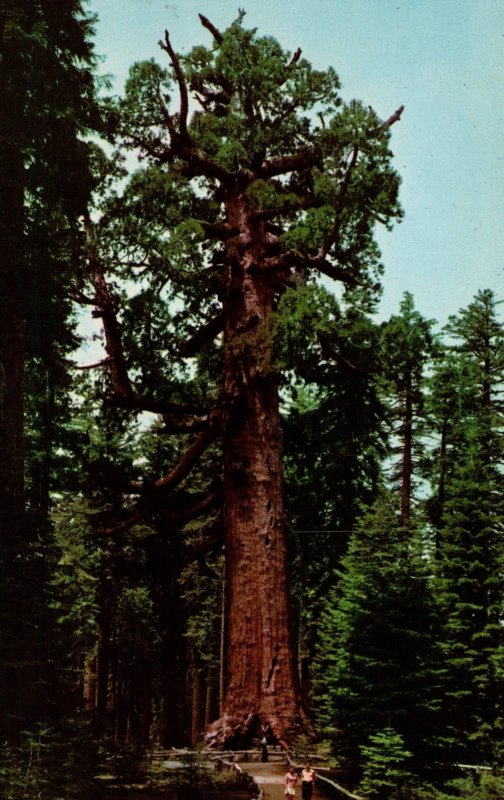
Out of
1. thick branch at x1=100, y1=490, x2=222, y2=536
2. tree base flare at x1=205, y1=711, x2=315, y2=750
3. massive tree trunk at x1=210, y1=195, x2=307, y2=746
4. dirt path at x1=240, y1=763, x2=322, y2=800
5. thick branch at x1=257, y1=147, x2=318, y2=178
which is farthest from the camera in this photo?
thick branch at x1=257, y1=147, x2=318, y2=178

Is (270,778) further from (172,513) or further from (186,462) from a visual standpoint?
(186,462)

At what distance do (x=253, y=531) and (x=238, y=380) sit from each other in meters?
3.46

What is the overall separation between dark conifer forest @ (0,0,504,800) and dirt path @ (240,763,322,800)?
0.44 meters

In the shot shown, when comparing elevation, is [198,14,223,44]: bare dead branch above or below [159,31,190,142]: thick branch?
above

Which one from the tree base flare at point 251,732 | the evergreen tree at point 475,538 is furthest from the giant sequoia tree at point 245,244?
the evergreen tree at point 475,538

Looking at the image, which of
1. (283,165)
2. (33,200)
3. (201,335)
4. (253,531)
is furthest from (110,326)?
(283,165)

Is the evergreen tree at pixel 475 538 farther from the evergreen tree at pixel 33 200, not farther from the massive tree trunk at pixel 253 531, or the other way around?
the evergreen tree at pixel 33 200

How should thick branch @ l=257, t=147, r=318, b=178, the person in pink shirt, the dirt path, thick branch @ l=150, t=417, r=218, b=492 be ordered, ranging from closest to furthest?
the person in pink shirt
the dirt path
thick branch @ l=150, t=417, r=218, b=492
thick branch @ l=257, t=147, r=318, b=178

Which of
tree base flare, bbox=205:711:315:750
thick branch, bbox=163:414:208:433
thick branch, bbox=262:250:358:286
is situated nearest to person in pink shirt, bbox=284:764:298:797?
tree base flare, bbox=205:711:315:750

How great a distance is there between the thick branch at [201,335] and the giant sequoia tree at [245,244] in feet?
0.17

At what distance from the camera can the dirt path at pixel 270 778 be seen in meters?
12.7

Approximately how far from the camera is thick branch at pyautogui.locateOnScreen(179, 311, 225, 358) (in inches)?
714

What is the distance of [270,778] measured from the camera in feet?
42.0

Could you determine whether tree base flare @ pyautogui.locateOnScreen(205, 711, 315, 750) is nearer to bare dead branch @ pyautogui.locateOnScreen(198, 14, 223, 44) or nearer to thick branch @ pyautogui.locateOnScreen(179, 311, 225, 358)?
thick branch @ pyautogui.locateOnScreen(179, 311, 225, 358)
